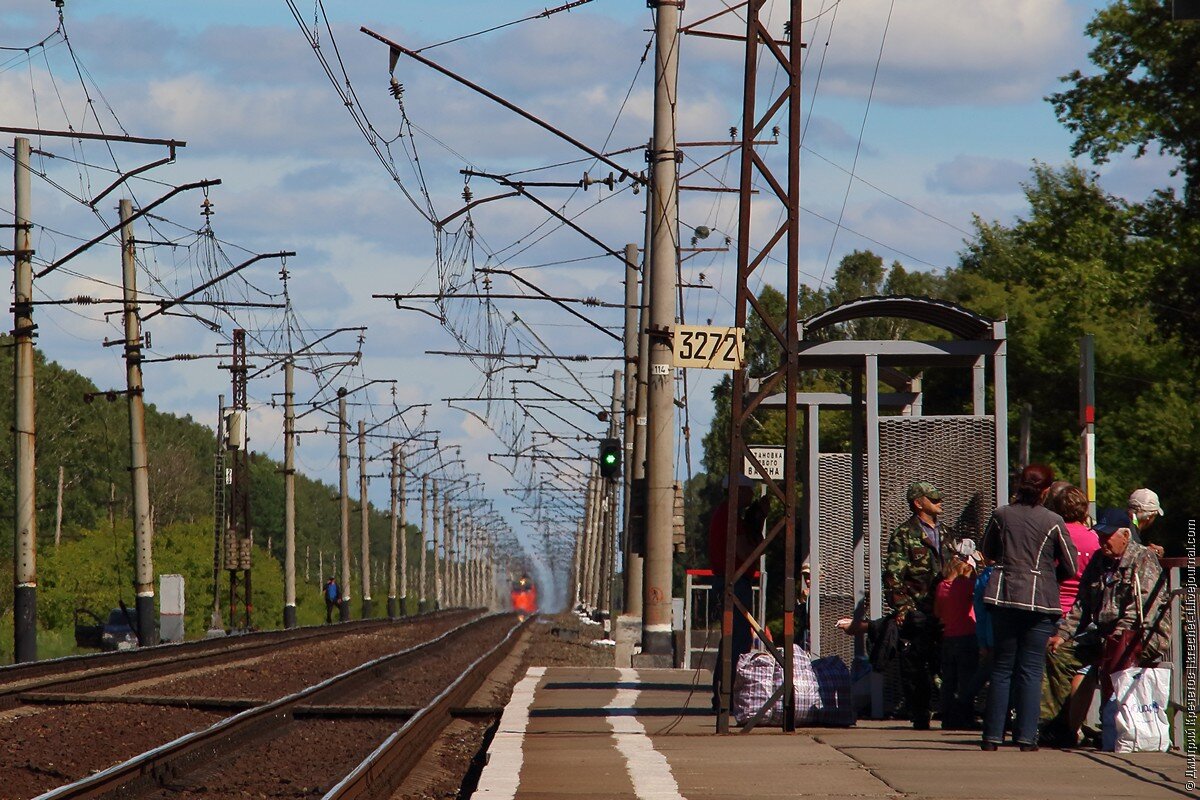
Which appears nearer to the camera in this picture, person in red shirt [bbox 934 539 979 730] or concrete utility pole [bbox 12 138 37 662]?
person in red shirt [bbox 934 539 979 730]

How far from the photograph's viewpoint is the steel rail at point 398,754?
11492mm

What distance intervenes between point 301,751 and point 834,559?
5812 mm

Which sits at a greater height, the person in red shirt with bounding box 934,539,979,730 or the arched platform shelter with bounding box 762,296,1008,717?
the arched platform shelter with bounding box 762,296,1008,717

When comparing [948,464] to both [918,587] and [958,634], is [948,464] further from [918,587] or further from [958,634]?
[958,634]

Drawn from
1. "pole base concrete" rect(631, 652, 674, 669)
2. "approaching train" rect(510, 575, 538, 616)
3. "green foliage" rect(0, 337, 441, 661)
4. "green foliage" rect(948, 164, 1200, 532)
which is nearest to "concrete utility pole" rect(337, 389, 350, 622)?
"green foliage" rect(0, 337, 441, 661)

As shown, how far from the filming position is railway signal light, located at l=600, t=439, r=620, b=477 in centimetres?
3000

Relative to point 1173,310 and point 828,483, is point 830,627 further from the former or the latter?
point 1173,310

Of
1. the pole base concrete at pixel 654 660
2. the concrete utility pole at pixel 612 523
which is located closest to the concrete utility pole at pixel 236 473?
the concrete utility pole at pixel 612 523

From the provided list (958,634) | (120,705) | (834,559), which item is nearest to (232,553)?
(120,705)

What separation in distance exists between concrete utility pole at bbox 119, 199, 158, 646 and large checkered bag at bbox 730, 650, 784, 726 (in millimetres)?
25506

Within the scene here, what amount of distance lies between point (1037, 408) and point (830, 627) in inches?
1785

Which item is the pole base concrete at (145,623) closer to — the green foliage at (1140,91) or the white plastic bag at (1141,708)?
the green foliage at (1140,91)

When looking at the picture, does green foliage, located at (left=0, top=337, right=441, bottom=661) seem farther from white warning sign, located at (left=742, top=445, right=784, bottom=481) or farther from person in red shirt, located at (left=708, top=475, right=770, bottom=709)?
person in red shirt, located at (left=708, top=475, right=770, bottom=709)

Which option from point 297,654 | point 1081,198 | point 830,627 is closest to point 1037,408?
point 1081,198
